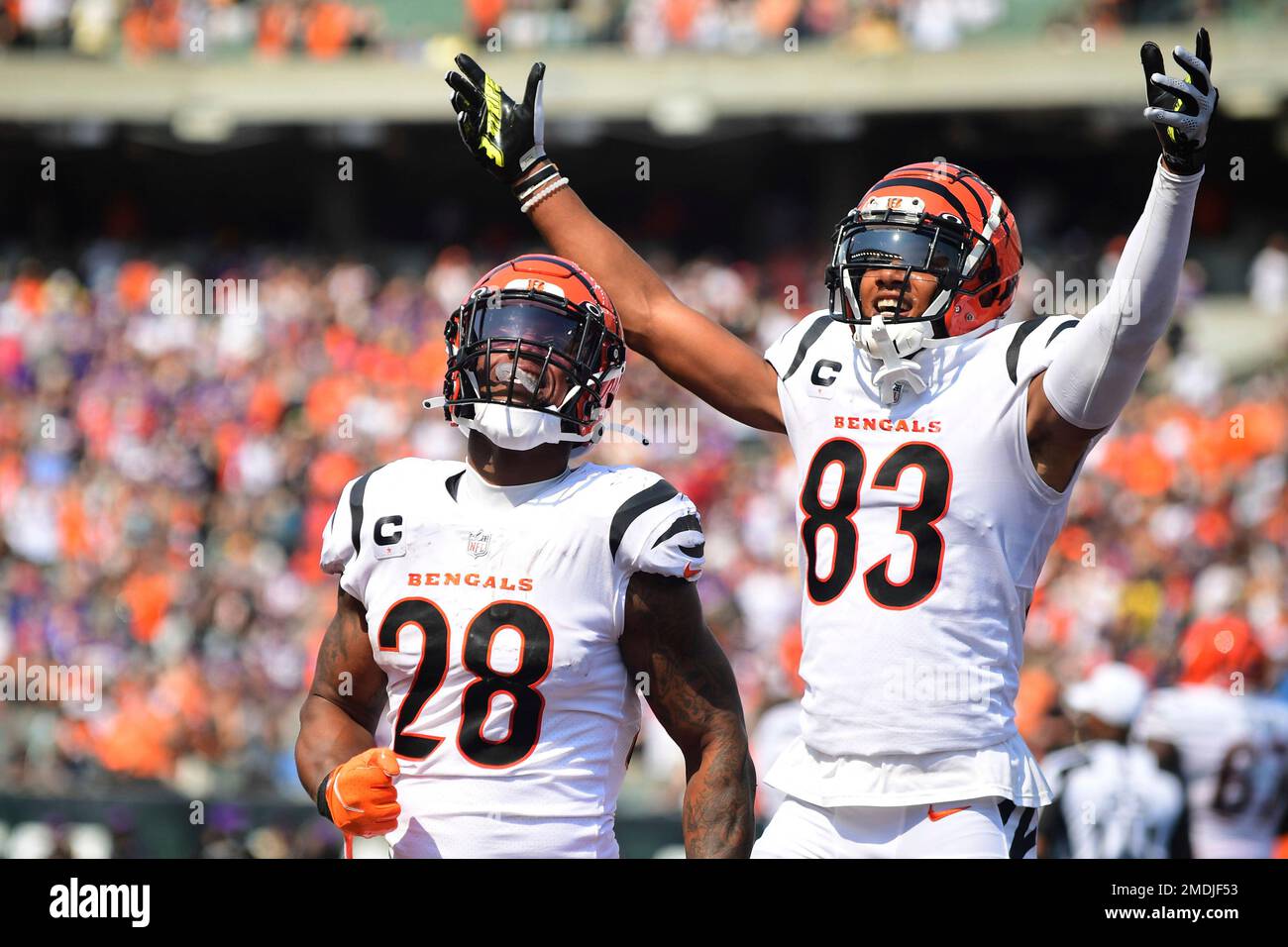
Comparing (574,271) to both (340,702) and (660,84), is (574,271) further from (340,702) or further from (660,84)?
(660,84)

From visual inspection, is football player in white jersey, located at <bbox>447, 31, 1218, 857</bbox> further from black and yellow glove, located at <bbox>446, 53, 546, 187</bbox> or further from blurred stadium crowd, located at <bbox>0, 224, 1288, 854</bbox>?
blurred stadium crowd, located at <bbox>0, 224, 1288, 854</bbox>

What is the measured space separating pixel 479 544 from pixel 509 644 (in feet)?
0.65

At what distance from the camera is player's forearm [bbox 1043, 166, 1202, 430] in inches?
110

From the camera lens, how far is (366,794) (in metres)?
2.86

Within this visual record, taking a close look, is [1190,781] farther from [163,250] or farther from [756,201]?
[163,250]

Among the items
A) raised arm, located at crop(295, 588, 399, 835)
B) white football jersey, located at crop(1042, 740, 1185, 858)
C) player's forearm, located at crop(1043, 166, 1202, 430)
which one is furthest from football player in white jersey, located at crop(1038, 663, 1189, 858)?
→ raised arm, located at crop(295, 588, 399, 835)

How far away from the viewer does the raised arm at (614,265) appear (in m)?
3.40

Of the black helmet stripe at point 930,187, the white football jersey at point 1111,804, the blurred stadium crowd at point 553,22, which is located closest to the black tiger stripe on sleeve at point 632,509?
the black helmet stripe at point 930,187

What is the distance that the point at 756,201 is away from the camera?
17.2 meters

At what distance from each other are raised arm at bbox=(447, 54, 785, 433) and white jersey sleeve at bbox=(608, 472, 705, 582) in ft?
1.44

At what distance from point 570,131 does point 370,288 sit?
2.79 metres

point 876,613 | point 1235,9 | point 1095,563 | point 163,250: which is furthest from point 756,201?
point 876,613

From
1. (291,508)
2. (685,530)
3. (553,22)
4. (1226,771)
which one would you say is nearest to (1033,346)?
(685,530)

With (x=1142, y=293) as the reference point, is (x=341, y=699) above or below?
below
